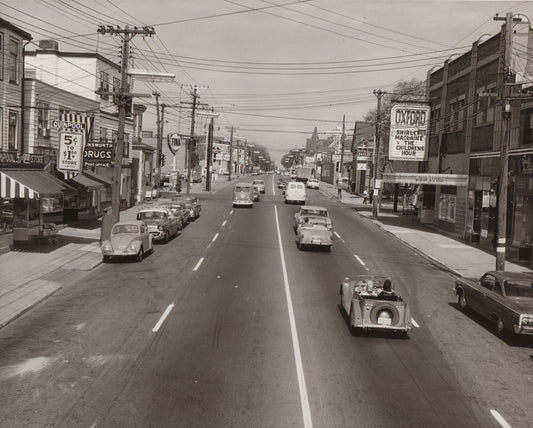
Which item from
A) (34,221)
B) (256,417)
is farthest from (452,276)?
(34,221)

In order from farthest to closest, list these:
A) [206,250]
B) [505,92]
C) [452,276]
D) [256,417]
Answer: [206,250] < [452,276] < [505,92] < [256,417]

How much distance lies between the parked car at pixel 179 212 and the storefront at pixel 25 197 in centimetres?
657

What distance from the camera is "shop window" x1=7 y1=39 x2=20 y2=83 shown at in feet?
93.0

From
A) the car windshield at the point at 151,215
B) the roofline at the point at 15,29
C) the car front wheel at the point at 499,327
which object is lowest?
the car front wheel at the point at 499,327

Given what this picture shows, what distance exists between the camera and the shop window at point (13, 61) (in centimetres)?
2836

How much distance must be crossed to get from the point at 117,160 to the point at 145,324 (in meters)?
15.6

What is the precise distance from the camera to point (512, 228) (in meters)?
29.4

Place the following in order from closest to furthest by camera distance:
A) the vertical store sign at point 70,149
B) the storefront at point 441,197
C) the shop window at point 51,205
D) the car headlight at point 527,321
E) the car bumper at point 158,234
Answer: the car headlight at point 527,321, the car bumper at point 158,234, the vertical store sign at point 70,149, the shop window at point 51,205, the storefront at point 441,197

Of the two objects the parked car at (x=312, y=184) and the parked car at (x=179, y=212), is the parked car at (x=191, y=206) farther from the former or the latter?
the parked car at (x=312, y=184)

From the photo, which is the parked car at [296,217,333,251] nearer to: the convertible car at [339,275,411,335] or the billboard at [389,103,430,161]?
the convertible car at [339,275,411,335]

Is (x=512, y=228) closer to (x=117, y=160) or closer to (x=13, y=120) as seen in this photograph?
(x=117, y=160)

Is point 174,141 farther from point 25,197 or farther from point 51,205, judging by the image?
point 25,197

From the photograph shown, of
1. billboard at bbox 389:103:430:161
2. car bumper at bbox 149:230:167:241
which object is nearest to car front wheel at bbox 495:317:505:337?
car bumper at bbox 149:230:167:241

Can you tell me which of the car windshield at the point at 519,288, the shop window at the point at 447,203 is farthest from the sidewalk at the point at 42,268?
the shop window at the point at 447,203
